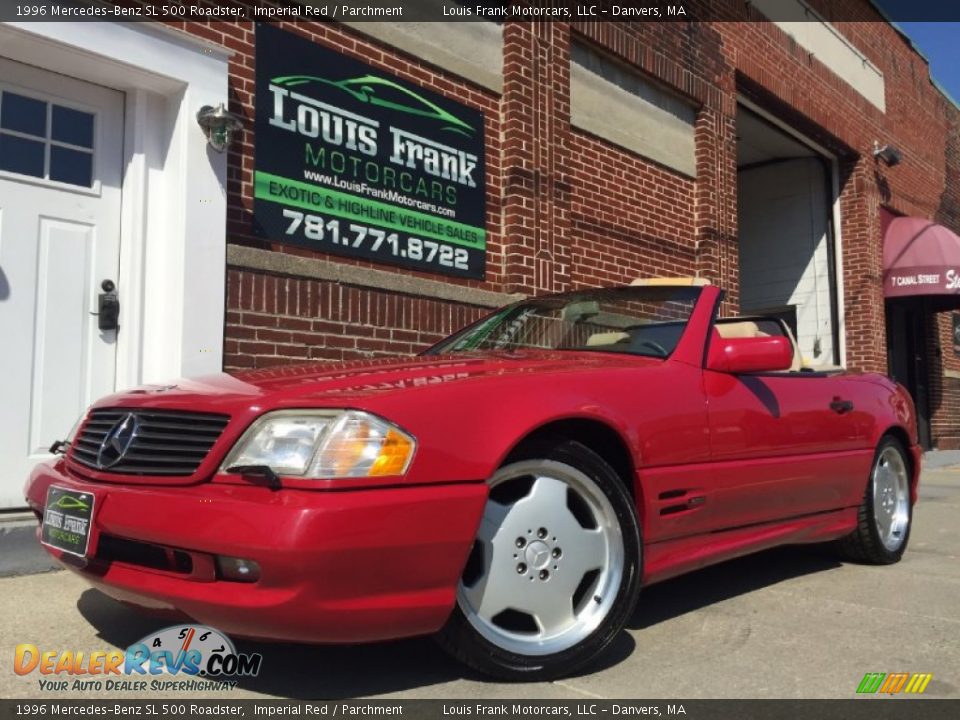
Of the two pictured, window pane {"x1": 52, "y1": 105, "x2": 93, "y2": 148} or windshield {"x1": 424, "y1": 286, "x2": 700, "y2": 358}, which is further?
window pane {"x1": 52, "y1": 105, "x2": 93, "y2": 148}

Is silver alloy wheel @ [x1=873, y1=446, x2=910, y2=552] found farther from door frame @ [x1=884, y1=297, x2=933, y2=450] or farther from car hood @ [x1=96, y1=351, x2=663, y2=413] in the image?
door frame @ [x1=884, y1=297, x2=933, y2=450]

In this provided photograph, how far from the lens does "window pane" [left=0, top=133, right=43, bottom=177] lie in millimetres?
4484

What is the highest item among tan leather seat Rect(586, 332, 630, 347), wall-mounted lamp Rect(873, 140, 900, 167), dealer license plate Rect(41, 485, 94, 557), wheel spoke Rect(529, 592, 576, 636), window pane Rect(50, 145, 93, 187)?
wall-mounted lamp Rect(873, 140, 900, 167)

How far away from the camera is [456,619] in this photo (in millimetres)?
2379

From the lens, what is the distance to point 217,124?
4.90 m

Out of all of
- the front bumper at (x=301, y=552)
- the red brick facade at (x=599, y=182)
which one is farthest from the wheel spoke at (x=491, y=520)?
the red brick facade at (x=599, y=182)

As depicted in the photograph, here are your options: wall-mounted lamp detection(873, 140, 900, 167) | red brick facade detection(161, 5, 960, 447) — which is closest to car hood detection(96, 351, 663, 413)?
red brick facade detection(161, 5, 960, 447)

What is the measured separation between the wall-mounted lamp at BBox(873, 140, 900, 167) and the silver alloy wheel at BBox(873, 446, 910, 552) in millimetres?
9466

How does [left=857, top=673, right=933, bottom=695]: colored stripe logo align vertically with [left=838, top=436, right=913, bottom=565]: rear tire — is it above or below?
below

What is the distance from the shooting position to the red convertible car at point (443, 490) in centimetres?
216

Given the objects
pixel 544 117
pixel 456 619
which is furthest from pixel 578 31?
pixel 456 619

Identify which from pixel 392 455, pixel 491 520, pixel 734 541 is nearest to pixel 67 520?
pixel 392 455

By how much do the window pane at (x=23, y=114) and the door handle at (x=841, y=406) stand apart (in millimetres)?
4348
